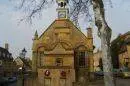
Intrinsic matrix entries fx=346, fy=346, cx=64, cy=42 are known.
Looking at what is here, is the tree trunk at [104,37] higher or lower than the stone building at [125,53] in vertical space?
lower

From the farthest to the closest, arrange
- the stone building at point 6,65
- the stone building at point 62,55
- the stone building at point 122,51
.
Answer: the stone building at point 6,65 < the stone building at point 122,51 < the stone building at point 62,55

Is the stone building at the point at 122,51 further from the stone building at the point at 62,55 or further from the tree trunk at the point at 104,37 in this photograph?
the tree trunk at the point at 104,37

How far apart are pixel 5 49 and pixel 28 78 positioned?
2616 inches

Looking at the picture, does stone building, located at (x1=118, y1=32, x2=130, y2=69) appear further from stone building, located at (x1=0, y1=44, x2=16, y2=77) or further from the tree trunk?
the tree trunk

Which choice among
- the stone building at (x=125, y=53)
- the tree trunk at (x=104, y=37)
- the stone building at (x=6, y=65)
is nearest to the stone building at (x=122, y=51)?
the stone building at (x=125, y=53)

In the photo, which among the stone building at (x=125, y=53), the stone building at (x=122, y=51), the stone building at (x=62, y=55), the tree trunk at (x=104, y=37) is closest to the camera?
the tree trunk at (x=104, y=37)

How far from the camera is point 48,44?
73188mm

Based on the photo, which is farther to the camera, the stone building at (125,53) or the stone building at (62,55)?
the stone building at (125,53)

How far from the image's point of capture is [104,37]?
15.2m

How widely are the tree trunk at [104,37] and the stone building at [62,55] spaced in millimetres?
44975

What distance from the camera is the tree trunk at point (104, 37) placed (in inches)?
582

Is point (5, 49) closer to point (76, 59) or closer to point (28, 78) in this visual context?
point (76, 59)

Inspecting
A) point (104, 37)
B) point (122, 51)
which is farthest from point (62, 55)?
point (104, 37)

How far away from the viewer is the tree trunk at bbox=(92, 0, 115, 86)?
14.8m
